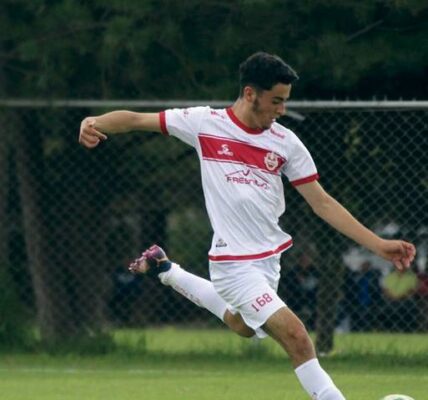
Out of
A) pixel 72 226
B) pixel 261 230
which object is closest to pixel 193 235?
pixel 72 226

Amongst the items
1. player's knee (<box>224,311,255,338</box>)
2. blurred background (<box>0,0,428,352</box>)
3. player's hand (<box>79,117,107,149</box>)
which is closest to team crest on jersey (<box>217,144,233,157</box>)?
player's hand (<box>79,117,107,149</box>)

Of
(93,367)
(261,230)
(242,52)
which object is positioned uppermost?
(242,52)

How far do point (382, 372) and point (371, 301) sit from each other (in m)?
1.13

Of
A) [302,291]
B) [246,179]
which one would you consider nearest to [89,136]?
[246,179]

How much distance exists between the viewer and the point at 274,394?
8.43 meters

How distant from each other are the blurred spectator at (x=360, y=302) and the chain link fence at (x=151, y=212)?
0.01 m

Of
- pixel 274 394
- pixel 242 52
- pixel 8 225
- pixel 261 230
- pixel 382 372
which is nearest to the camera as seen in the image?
pixel 261 230

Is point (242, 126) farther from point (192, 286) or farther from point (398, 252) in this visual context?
point (192, 286)

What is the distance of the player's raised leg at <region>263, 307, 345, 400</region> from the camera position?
6.67 m

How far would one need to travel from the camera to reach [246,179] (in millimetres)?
7031

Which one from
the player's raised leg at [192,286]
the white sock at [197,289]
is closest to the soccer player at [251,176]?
the player's raised leg at [192,286]

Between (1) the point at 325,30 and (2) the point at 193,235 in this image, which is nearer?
(1) the point at 325,30

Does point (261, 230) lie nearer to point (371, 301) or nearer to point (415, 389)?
point (415, 389)

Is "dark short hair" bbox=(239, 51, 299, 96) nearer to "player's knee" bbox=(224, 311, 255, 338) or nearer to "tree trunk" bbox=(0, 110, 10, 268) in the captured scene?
"player's knee" bbox=(224, 311, 255, 338)
